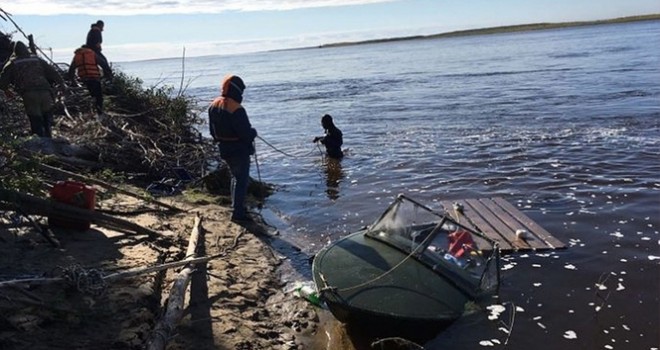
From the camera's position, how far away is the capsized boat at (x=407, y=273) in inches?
204

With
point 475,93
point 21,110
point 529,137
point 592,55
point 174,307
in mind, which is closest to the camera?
point 174,307

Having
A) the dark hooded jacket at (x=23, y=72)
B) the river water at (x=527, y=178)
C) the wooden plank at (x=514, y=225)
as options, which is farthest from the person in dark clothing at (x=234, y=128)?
the wooden plank at (x=514, y=225)

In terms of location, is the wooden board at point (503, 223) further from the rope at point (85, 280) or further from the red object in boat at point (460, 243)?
the rope at point (85, 280)

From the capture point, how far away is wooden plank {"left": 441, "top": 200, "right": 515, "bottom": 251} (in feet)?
26.6

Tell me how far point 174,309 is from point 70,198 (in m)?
2.64

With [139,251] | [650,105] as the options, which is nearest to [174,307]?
[139,251]

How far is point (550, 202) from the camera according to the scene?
10164 mm

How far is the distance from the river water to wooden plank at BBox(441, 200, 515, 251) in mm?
361

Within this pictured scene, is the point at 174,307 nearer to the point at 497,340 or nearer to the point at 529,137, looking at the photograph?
the point at 497,340

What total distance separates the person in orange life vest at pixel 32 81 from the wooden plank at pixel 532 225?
8.72 metres

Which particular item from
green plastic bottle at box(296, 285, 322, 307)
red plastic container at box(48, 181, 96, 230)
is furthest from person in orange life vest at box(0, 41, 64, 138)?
green plastic bottle at box(296, 285, 322, 307)

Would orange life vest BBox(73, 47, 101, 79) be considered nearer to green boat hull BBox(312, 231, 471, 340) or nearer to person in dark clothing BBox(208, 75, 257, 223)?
person in dark clothing BBox(208, 75, 257, 223)

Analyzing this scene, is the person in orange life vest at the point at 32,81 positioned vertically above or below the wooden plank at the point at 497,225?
above

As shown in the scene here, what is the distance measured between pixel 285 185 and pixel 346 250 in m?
6.64
